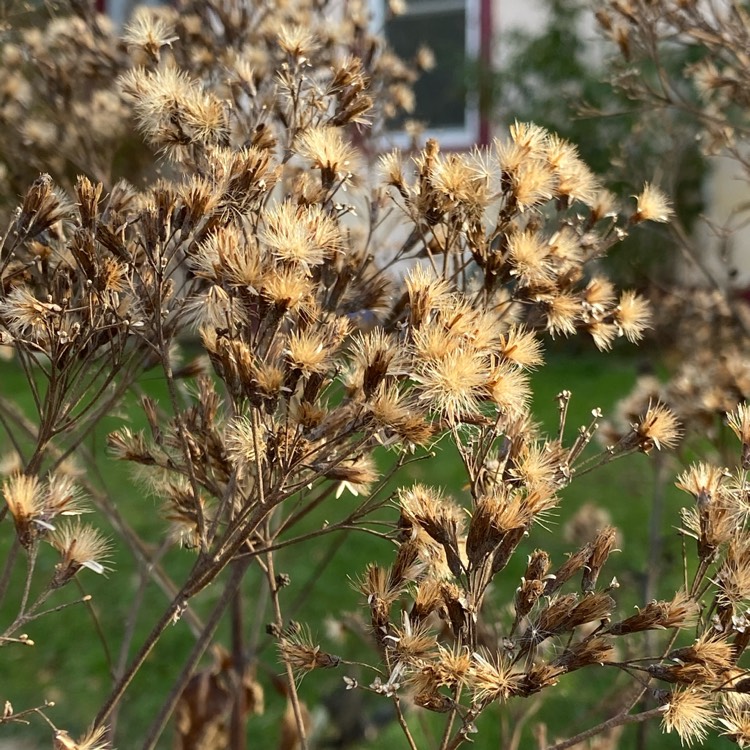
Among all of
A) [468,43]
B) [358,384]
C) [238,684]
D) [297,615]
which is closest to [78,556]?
[358,384]

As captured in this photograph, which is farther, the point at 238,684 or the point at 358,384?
the point at 238,684

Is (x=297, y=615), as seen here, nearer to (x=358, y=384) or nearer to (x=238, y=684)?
(x=238, y=684)

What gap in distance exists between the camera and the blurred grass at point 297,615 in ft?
11.6

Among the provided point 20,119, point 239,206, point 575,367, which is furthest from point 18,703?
point 575,367

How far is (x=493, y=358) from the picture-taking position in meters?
1.29

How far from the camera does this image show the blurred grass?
3.54 meters

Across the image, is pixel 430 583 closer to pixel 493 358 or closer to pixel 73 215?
pixel 493 358

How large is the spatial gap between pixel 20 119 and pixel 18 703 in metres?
2.24

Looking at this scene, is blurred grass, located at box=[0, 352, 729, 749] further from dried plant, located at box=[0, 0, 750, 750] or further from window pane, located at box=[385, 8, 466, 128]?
window pane, located at box=[385, 8, 466, 128]

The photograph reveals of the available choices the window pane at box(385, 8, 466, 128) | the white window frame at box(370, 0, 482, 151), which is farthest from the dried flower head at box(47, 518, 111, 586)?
the window pane at box(385, 8, 466, 128)

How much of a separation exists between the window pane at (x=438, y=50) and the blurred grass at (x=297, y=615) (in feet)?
14.7

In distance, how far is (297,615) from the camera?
14.5 feet

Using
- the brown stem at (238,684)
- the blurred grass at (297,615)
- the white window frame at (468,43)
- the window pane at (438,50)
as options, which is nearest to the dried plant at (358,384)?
the brown stem at (238,684)

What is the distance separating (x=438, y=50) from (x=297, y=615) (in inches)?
279
